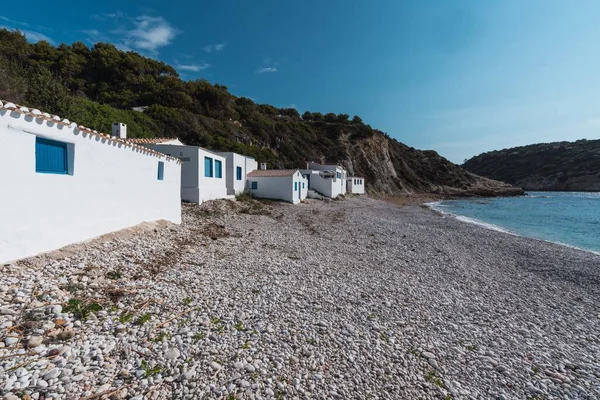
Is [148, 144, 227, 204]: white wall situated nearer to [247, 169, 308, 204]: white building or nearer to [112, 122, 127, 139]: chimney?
[112, 122, 127, 139]: chimney

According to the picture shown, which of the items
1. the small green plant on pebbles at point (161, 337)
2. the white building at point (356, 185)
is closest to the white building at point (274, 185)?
the small green plant on pebbles at point (161, 337)

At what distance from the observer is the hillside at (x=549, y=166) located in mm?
100125

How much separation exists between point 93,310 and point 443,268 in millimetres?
10621

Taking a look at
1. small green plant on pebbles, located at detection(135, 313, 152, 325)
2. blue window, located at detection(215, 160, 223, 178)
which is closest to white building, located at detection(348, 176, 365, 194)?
blue window, located at detection(215, 160, 223, 178)

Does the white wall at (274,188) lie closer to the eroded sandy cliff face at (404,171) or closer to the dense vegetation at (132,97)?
the dense vegetation at (132,97)

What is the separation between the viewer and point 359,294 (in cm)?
750

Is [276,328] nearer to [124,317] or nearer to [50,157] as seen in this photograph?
[124,317]

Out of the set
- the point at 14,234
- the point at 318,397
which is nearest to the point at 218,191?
the point at 14,234

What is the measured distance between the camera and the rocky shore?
3951mm

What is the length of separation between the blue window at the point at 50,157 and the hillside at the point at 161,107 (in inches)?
675

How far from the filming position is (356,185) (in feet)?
177

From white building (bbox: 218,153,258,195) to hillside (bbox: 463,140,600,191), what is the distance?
121 metres

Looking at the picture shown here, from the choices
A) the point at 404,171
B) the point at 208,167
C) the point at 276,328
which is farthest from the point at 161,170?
the point at 404,171

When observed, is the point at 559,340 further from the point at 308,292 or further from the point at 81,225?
the point at 81,225
